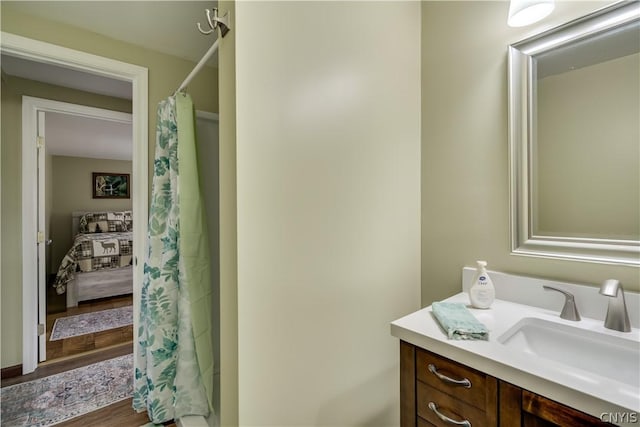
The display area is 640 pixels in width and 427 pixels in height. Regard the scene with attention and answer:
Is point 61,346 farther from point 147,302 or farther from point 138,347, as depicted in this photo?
point 147,302

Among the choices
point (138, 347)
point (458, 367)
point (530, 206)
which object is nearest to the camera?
point (458, 367)

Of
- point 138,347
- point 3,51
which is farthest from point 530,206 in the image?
point 3,51

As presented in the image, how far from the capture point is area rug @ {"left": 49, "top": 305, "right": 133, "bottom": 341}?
2.93 metres

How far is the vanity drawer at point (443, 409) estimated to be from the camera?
754 mm

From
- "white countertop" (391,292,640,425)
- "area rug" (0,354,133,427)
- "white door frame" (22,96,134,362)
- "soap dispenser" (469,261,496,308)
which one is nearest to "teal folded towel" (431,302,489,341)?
"white countertop" (391,292,640,425)

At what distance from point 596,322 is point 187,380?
1863 millimetres

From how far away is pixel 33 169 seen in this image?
218 cm

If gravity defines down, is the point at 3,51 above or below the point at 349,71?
above

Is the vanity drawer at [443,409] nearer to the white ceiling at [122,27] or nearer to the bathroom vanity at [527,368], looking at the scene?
the bathroom vanity at [527,368]

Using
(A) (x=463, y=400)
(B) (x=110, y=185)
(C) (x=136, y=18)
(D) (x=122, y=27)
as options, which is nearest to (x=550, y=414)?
(A) (x=463, y=400)

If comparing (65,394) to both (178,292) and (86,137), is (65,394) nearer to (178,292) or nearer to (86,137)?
(178,292)

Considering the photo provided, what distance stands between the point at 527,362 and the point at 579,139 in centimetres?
86

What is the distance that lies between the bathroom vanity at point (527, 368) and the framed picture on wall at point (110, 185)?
6741 mm

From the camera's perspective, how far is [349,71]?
4.01 ft
